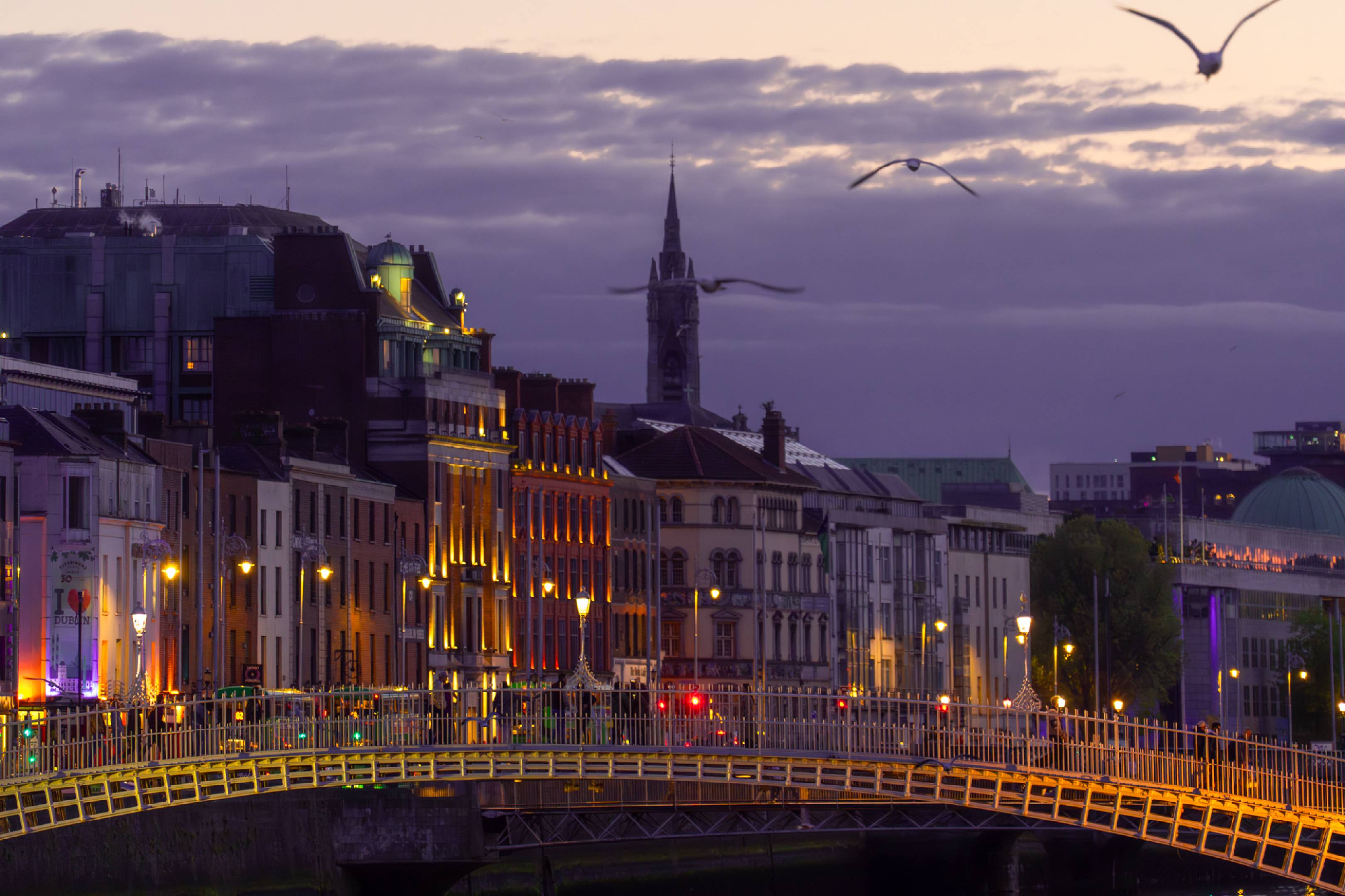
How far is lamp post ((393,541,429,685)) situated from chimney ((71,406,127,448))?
23405mm

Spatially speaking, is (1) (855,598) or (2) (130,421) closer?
(2) (130,421)

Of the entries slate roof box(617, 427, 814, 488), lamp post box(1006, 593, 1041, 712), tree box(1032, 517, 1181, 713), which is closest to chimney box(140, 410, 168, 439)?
lamp post box(1006, 593, 1041, 712)

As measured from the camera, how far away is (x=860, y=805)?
99938mm

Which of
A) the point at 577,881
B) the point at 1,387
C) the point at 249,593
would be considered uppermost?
the point at 1,387

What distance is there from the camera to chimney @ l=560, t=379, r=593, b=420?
6353 inches

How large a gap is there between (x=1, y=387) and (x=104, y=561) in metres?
16.2

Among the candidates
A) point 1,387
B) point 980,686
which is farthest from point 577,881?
point 980,686

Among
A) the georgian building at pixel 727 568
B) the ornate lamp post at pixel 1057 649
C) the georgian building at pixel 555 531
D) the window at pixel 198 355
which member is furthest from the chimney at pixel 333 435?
the ornate lamp post at pixel 1057 649

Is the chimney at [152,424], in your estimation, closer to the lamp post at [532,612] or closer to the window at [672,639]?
the lamp post at [532,612]

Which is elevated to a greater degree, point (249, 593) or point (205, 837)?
point (249, 593)

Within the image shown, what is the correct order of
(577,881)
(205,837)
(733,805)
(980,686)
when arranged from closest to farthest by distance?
(205,837) < (733,805) < (577,881) < (980,686)

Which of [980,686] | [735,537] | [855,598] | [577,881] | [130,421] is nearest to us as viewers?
[577,881]

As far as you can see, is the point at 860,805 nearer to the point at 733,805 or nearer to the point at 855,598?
the point at 733,805

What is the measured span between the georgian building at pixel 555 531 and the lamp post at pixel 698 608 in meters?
6.45
